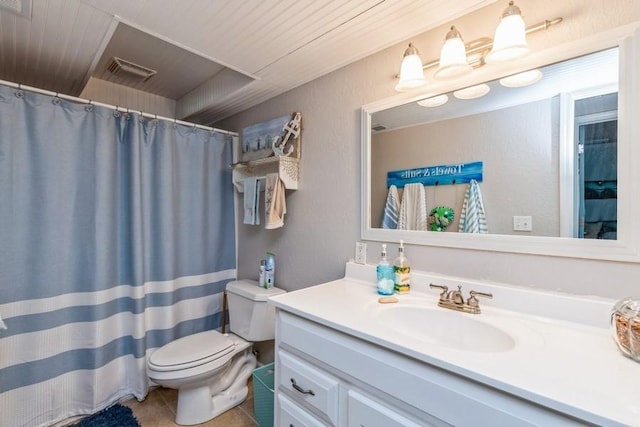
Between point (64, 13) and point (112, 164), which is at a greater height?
point (64, 13)

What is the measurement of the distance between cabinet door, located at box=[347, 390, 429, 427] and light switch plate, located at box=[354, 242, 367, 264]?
0.71 meters

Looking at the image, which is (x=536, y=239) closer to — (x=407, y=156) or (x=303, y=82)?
(x=407, y=156)

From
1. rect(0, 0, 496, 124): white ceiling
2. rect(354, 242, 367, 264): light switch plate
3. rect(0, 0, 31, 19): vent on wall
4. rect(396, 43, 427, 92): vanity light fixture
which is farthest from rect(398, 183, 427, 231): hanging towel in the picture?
rect(0, 0, 31, 19): vent on wall

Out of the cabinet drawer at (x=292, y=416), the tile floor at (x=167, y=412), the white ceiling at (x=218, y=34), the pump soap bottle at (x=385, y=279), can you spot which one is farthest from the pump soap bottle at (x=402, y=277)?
the tile floor at (x=167, y=412)

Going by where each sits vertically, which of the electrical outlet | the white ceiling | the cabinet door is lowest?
the cabinet door

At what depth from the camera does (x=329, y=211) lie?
178 centimetres

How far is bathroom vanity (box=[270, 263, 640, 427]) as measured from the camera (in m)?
0.65

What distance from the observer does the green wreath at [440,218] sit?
4.30ft

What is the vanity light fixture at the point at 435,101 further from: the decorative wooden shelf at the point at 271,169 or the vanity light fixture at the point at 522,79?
the decorative wooden shelf at the point at 271,169

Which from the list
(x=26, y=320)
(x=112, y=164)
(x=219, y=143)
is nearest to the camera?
(x=26, y=320)

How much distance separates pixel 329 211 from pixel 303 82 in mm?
846

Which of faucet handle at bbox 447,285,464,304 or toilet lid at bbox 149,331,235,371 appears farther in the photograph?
toilet lid at bbox 149,331,235,371

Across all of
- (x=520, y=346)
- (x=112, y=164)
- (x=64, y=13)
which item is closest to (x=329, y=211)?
(x=520, y=346)

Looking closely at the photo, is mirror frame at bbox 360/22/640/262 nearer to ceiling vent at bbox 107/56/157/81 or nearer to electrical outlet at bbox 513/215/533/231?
electrical outlet at bbox 513/215/533/231
